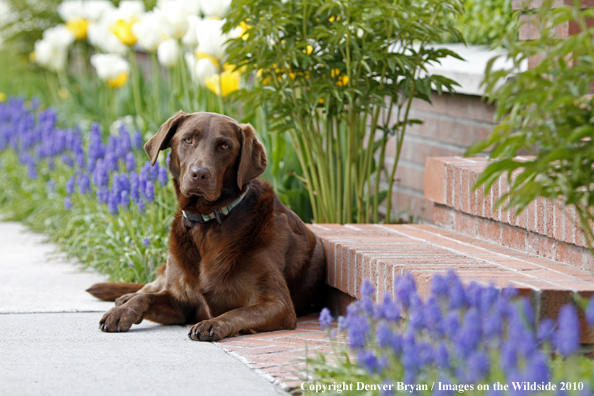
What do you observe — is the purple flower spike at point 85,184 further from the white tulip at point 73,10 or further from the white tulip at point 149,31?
the white tulip at point 73,10

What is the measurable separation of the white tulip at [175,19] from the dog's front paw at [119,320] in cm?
293

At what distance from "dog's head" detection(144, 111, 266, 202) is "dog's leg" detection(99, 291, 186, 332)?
0.53m

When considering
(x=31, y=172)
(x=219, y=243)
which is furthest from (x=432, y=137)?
(x=31, y=172)

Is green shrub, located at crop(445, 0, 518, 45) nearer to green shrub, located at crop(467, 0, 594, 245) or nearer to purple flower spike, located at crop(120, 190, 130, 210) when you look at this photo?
purple flower spike, located at crop(120, 190, 130, 210)

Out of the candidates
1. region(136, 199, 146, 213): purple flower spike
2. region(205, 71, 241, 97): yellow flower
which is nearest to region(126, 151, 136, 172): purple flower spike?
region(136, 199, 146, 213): purple flower spike

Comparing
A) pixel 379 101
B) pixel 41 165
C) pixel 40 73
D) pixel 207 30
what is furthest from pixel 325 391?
pixel 40 73

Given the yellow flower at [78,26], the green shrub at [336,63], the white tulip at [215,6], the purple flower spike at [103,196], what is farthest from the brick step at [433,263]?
the yellow flower at [78,26]

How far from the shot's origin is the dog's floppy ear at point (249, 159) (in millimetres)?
3381

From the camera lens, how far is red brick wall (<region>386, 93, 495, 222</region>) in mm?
4824

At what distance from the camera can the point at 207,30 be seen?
5.13 meters

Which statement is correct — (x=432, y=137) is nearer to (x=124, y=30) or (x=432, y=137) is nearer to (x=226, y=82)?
(x=226, y=82)

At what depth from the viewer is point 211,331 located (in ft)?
10.5

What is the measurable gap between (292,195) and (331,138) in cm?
58

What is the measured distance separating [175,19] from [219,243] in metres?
2.83
